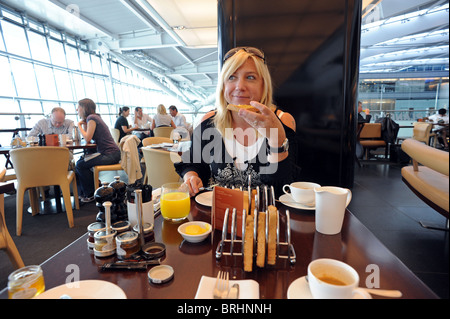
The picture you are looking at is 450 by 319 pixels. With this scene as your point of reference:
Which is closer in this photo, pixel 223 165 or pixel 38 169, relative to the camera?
pixel 223 165

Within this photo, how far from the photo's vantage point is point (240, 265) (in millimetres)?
694

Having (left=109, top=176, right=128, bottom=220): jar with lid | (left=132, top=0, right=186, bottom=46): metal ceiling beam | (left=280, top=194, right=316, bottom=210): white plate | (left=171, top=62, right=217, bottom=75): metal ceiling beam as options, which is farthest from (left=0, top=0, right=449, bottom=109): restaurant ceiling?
(left=109, top=176, right=128, bottom=220): jar with lid

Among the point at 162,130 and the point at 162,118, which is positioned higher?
the point at 162,118

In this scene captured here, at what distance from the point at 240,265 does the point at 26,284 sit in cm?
52

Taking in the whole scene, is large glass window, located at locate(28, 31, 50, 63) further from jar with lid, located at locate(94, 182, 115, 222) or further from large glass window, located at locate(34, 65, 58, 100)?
jar with lid, located at locate(94, 182, 115, 222)

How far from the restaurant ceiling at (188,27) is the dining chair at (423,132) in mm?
94

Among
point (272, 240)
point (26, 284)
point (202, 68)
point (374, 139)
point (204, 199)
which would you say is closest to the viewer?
point (26, 284)

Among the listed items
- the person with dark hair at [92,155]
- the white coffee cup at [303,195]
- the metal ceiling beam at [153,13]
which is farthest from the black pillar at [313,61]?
the metal ceiling beam at [153,13]

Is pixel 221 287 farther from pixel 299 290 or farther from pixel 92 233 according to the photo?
pixel 92 233

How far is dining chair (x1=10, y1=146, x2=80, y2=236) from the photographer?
273 centimetres

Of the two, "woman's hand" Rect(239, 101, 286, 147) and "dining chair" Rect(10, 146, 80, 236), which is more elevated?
"woman's hand" Rect(239, 101, 286, 147)

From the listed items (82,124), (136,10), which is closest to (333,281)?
(82,124)

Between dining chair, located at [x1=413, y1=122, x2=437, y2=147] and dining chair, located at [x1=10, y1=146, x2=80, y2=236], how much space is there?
131 inches

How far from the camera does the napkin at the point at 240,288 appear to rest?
547 millimetres
